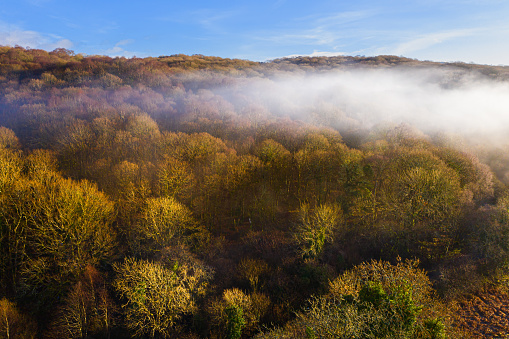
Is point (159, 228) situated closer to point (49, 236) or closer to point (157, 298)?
point (157, 298)

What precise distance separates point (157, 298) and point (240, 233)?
18388mm

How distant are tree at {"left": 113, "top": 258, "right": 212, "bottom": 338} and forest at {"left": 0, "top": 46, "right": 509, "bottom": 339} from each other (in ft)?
0.50

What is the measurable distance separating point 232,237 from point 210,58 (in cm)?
16918

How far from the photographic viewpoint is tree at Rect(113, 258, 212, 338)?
20.5 meters

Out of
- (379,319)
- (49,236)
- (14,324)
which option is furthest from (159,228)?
(379,319)

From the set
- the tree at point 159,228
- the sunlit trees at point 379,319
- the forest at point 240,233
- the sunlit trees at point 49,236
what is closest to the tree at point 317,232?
the forest at point 240,233

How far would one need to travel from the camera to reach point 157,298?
2119 centimetres

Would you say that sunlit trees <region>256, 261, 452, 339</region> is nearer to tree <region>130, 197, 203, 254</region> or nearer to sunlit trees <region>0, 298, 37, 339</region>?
tree <region>130, 197, 203, 254</region>

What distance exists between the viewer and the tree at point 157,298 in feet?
67.4

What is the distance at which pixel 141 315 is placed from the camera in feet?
68.6

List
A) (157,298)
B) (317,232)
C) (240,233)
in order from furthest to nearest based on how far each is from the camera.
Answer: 1. (240,233)
2. (317,232)
3. (157,298)

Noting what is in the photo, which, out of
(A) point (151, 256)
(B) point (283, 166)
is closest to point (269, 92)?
(B) point (283, 166)

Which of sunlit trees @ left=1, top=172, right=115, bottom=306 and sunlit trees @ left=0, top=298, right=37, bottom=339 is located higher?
sunlit trees @ left=1, top=172, right=115, bottom=306

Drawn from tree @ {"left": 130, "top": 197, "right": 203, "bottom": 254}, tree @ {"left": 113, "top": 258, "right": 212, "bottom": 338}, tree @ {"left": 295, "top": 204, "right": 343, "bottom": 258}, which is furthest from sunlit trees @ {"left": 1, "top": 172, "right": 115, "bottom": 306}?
tree @ {"left": 295, "top": 204, "right": 343, "bottom": 258}
